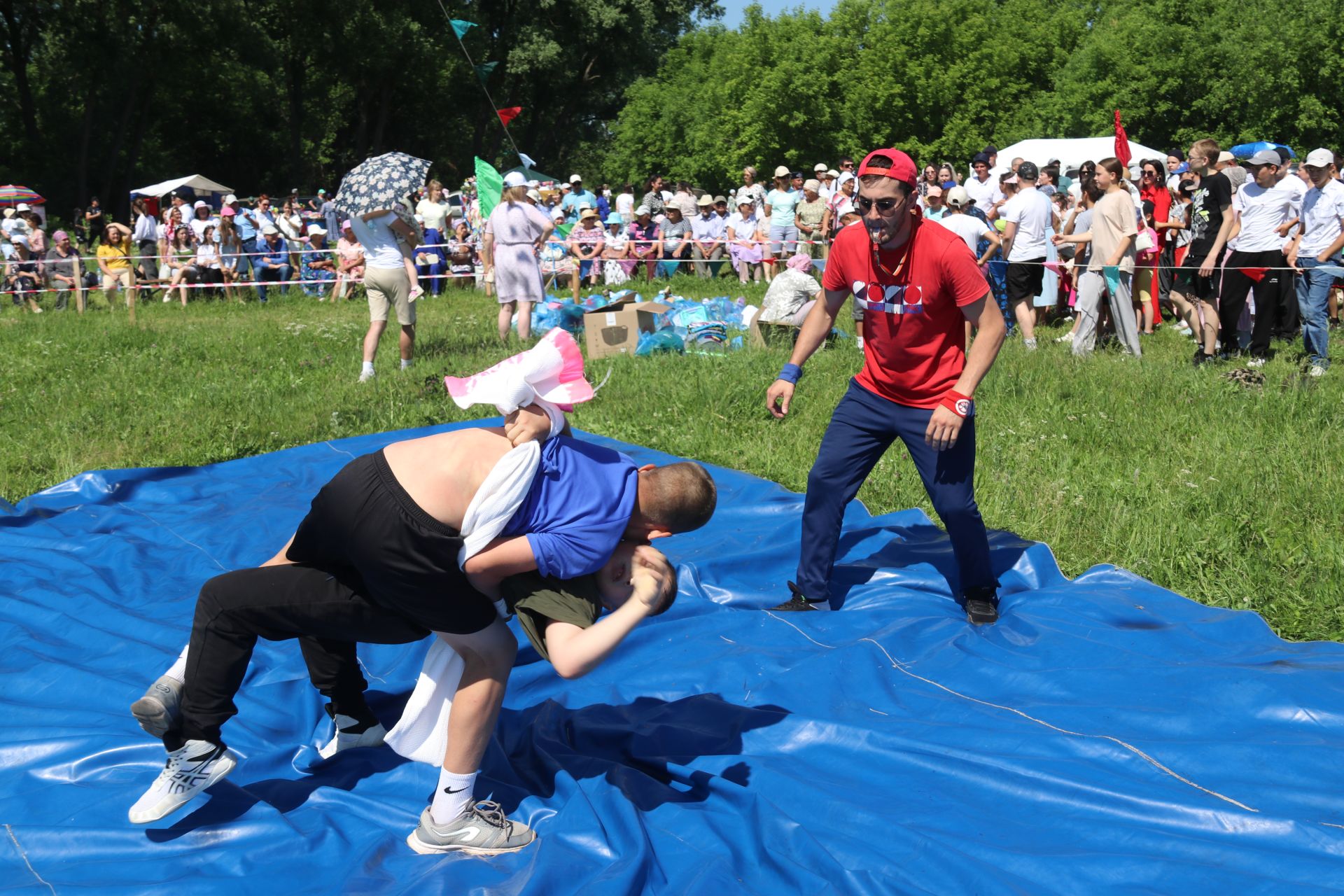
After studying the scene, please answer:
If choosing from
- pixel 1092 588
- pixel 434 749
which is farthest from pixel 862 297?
pixel 434 749

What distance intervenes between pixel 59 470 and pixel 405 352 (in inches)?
144

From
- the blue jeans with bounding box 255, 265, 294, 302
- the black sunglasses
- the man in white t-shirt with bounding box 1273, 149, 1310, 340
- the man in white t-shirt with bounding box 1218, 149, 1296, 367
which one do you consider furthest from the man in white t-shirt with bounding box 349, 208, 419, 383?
the blue jeans with bounding box 255, 265, 294, 302

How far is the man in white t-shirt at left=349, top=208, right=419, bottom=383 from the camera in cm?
1016

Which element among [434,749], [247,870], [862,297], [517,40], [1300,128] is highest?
[517,40]

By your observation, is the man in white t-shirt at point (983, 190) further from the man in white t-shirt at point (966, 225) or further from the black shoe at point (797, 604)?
the black shoe at point (797, 604)

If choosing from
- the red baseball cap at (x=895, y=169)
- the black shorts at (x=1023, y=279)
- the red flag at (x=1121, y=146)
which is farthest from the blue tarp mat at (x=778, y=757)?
the red flag at (x=1121, y=146)

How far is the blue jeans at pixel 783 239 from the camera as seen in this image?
17.9 meters

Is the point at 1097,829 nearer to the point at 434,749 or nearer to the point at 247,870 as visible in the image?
the point at 434,749

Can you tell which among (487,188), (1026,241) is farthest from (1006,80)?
(1026,241)

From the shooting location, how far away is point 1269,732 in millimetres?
3920

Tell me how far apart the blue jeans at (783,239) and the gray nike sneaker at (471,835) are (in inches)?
595

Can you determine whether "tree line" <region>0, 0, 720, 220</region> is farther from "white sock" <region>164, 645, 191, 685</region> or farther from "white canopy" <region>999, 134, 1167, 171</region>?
"white sock" <region>164, 645, 191, 685</region>

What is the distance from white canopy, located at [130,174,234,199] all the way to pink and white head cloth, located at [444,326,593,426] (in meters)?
27.2

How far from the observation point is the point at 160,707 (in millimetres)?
3342
